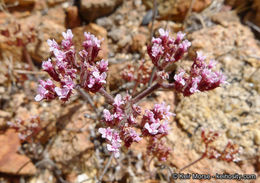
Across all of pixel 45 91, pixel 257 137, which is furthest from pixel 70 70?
pixel 257 137

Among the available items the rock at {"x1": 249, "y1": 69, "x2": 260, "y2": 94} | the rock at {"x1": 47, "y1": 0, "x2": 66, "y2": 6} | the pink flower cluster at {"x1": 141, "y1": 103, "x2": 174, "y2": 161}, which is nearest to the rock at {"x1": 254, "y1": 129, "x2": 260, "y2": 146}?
the rock at {"x1": 249, "y1": 69, "x2": 260, "y2": 94}

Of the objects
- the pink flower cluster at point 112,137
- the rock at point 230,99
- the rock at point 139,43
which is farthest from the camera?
the rock at point 139,43

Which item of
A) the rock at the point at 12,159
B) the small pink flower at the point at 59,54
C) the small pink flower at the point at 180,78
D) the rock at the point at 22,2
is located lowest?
the rock at the point at 12,159

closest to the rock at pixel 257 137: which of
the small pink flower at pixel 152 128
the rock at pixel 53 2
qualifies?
the small pink flower at pixel 152 128

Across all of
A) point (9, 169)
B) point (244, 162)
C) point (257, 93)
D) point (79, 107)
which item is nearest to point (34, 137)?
point (9, 169)

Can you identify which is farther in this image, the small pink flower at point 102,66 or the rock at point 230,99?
the rock at point 230,99

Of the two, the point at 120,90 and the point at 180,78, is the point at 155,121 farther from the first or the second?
the point at 120,90

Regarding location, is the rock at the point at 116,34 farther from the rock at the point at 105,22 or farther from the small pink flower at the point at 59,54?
the small pink flower at the point at 59,54
